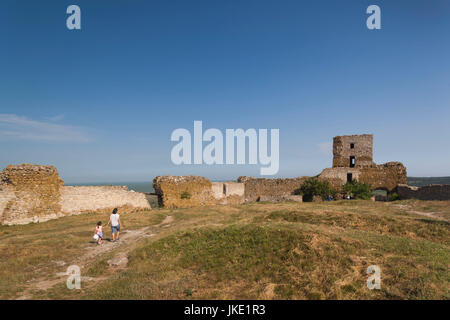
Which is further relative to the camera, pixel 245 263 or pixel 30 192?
pixel 30 192

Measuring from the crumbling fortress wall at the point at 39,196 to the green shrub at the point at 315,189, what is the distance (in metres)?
20.6

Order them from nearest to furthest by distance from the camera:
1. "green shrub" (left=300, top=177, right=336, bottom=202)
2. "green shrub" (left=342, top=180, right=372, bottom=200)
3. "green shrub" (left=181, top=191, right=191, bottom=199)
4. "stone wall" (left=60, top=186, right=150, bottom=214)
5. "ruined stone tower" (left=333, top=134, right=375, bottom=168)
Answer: "stone wall" (left=60, top=186, right=150, bottom=214)
"green shrub" (left=181, top=191, right=191, bottom=199)
"green shrub" (left=342, top=180, right=372, bottom=200)
"green shrub" (left=300, top=177, right=336, bottom=202)
"ruined stone tower" (left=333, top=134, right=375, bottom=168)

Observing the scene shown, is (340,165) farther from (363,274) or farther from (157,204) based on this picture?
(363,274)

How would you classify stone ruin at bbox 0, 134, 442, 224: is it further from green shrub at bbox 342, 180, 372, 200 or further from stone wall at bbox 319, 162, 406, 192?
green shrub at bbox 342, 180, 372, 200

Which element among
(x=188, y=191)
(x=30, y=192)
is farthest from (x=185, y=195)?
(x=30, y=192)

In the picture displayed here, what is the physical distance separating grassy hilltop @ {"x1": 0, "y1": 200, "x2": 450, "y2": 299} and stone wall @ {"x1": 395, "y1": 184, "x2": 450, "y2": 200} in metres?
13.2

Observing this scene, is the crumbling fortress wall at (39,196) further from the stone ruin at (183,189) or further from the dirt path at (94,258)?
the dirt path at (94,258)

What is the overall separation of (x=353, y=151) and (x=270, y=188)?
11.8 meters

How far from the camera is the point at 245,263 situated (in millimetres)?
6324

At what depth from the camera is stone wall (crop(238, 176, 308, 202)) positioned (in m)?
28.0

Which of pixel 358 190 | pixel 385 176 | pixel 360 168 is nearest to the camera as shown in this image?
pixel 358 190

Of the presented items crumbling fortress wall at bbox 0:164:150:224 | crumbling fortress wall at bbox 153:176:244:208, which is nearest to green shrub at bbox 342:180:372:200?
crumbling fortress wall at bbox 153:176:244:208

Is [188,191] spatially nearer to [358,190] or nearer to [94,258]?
[94,258]

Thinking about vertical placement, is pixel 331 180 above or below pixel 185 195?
above
